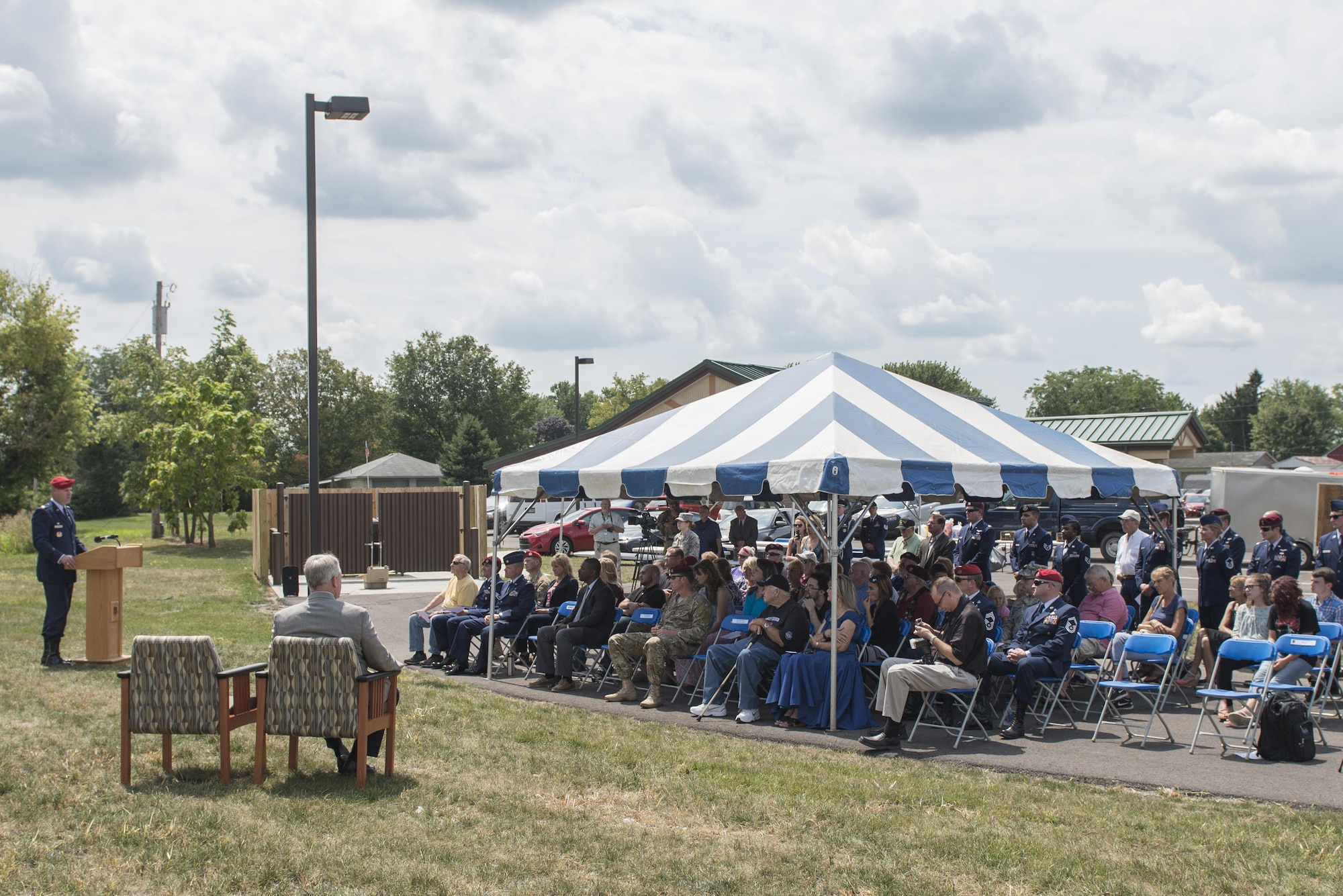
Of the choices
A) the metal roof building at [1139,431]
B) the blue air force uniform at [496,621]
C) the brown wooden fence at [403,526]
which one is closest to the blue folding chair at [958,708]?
the blue air force uniform at [496,621]

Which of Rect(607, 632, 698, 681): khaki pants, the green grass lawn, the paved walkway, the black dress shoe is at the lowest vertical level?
the paved walkway

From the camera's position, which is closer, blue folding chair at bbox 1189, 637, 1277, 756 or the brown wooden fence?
blue folding chair at bbox 1189, 637, 1277, 756

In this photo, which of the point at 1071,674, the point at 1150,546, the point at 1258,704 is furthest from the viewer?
the point at 1150,546

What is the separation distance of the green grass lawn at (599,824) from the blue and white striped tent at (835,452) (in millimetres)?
2275

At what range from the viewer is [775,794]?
20.4ft

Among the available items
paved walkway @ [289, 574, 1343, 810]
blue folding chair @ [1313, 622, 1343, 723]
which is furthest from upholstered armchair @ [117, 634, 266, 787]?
blue folding chair @ [1313, 622, 1343, 723]

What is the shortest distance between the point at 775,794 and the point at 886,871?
4.41 ft

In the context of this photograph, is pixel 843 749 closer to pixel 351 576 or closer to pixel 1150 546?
pixel 1150 546

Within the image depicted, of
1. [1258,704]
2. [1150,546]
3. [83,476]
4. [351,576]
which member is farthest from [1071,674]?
[83,476]

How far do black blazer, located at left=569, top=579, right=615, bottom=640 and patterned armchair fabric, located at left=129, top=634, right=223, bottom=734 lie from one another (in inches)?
181

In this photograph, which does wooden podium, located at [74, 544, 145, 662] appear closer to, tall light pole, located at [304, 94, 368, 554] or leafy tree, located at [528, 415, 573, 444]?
tall light pole, located at [304, 94, 368, 554]

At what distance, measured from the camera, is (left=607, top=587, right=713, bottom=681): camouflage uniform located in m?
9.68

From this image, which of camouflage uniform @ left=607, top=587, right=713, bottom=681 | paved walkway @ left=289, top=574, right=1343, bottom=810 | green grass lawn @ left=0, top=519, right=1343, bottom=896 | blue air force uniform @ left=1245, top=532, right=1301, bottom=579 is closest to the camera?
green grass lawn @ left=0, top=519, right=1343, bottom=896

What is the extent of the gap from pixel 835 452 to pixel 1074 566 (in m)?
4.35
